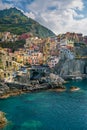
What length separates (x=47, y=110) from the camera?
47625 millimetres

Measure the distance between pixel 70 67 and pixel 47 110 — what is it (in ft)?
149

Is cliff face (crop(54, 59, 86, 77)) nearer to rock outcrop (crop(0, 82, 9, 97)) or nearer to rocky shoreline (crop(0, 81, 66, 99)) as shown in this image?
rocky shoreline (crop(0, 81, 66, 99))

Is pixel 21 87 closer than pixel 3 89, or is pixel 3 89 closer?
pixel 3 89

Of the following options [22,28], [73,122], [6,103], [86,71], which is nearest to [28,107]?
[6,103]

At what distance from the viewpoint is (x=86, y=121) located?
1620 inches

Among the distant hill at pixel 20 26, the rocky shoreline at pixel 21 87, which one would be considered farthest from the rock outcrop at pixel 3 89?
the distant hill at pixel 20 26

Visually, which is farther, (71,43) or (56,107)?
(71,43)

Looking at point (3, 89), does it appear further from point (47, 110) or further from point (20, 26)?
point (20, 26)

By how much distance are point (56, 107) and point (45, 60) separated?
49.8m

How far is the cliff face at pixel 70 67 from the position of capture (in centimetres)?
9031

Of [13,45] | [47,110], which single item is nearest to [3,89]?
[47,110]

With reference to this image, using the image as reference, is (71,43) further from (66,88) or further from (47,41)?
(66,88)

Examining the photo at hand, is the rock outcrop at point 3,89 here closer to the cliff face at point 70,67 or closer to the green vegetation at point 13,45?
the cliff face at point 70,67

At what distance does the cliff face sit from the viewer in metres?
90.3
